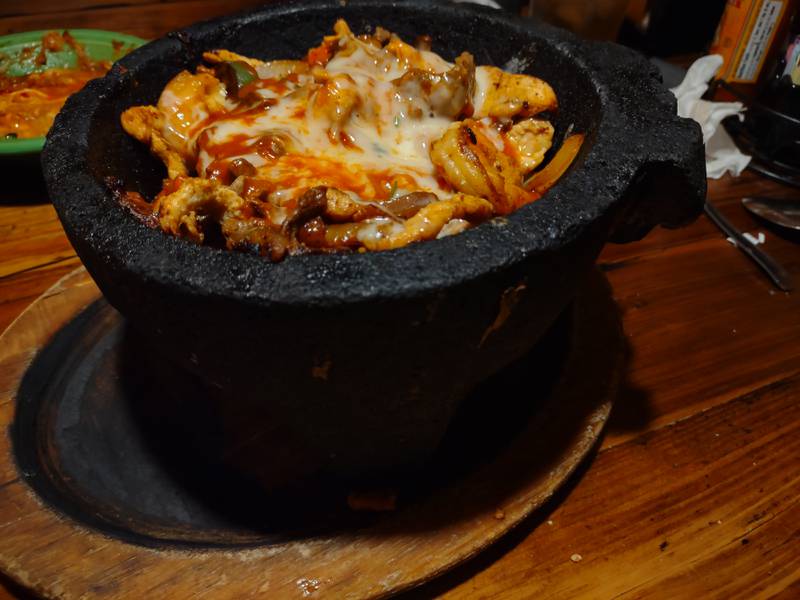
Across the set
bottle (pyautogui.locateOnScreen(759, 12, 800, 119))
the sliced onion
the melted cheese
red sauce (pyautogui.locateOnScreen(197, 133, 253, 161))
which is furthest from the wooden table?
red sauce (pyautogui.locateOnScreen(197, 133, 253, 161))

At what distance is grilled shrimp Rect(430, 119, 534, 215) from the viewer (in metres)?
0.96

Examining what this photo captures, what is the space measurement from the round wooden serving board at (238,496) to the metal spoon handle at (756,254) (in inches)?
20.6

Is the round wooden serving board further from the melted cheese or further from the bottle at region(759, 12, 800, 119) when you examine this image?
the bottle at region(759, 12, 800, 119)

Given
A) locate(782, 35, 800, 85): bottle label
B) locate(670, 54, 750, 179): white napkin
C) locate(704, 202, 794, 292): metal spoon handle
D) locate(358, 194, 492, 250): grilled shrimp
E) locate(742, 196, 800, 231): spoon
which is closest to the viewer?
locate(358, 194, 492, 250): grilled shrimp

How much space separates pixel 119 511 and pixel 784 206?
5.79 feet

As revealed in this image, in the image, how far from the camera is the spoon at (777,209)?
1705mm

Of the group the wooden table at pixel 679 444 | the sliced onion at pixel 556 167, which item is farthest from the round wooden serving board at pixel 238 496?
the sliced onion at pixel 556 167

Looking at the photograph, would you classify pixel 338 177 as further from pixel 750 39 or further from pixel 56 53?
pixel 56 53

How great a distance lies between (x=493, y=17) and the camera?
4.27ft

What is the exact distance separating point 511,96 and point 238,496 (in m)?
0.85

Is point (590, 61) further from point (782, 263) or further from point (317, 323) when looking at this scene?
point (782, 263)

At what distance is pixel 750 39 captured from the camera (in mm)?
2100

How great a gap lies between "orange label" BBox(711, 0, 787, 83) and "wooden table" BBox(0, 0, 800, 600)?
64cm

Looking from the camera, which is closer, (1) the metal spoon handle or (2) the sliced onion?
(2) the sliced onion
